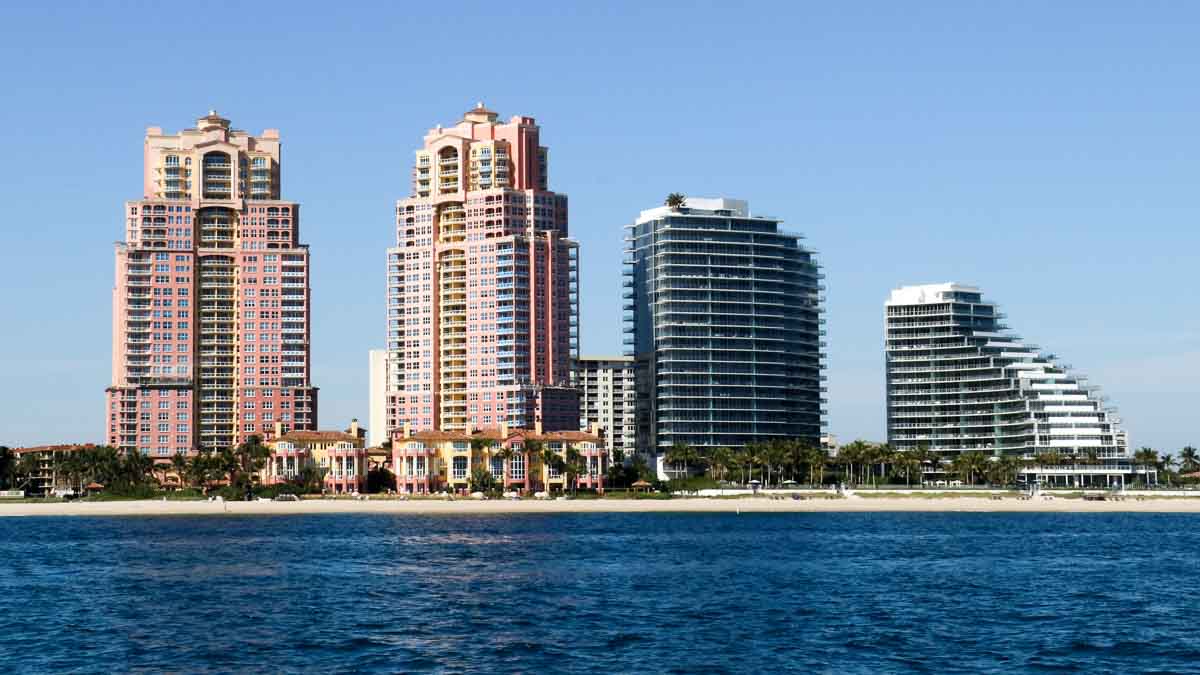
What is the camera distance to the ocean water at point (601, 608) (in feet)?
269

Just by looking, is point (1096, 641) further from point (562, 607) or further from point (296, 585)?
point (296, 585)

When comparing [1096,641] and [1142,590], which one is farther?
[1142,590]

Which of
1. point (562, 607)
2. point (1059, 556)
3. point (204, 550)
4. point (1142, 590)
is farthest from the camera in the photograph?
point (204, 550)

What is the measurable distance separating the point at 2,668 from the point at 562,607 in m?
36.6

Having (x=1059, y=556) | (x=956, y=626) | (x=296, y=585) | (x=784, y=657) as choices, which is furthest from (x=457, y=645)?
(x=1059, y=556)

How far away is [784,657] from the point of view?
3248 inches

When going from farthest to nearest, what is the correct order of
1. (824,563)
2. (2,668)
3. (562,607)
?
(824,563)
(562,607)
(2,668)

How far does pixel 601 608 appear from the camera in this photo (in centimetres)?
10444

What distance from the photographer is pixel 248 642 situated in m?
88.0

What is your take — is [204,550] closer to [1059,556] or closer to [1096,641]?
[1059,556]

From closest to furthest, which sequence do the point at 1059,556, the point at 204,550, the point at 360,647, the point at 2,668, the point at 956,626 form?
1. the point at 2,668
2. the point at 360,647
3. the point at 956,626
4. the point at 1059,556
5. the point at 204,550

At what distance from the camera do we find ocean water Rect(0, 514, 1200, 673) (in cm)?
8212

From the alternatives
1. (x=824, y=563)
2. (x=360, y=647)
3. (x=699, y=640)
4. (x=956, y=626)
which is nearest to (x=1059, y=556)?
(x=824, y=563)

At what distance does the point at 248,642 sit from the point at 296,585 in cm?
3425
